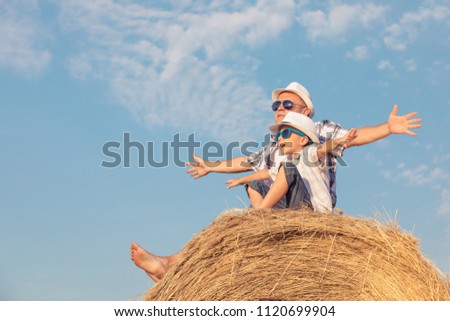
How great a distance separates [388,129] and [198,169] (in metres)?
2.50

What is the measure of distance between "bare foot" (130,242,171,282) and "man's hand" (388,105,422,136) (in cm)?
235

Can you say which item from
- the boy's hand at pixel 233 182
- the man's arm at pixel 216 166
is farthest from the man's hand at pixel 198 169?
the boy's hand at pixel 233 182

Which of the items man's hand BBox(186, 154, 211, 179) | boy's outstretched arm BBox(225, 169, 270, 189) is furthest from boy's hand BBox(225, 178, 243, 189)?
man's hand BBox(186, 154, 211, 179)

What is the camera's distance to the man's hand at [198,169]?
7949 mm

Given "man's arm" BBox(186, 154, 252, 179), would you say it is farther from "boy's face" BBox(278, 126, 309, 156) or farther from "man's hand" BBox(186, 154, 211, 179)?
"boy's face" BBox(278, 126, 309, 156)

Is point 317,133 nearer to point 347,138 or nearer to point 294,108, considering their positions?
point 294,108

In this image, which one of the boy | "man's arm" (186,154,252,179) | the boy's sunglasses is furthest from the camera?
"man's arm" (186,154,252,179)

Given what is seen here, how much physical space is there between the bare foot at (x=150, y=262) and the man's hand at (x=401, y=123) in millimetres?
2351

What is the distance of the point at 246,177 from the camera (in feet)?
22.1

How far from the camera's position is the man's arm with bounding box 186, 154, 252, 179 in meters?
7.78

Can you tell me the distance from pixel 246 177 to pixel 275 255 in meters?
1.80

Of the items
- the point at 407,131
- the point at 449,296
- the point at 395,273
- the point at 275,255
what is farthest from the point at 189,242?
the point at 407,131

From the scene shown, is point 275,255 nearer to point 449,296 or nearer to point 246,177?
point 449,296

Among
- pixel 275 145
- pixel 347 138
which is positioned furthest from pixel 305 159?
pixel 275 145
